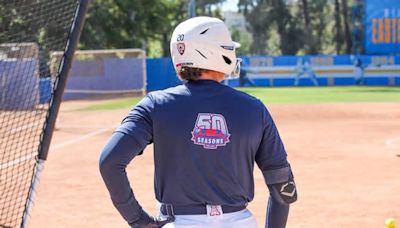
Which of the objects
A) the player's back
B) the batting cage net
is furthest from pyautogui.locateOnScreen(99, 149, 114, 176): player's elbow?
the batting cage net

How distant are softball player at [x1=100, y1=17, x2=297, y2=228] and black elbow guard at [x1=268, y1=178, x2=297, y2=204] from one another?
0.05 m

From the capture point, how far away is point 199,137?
9.49 feet

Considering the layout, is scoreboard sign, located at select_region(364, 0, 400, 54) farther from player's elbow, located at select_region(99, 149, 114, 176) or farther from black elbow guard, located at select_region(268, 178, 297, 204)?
player's elbow, located at select_region(99, 149, 114, 176)

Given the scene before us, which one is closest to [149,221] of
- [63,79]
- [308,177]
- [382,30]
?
[63,79]

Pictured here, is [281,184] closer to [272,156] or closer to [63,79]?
[272,156]

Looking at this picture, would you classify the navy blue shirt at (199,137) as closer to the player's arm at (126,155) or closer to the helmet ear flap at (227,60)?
the player's arm at (126,155)

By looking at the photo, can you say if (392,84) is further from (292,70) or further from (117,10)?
(117,10)

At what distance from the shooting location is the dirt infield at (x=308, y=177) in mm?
8062

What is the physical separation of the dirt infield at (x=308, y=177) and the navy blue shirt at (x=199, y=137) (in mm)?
4767

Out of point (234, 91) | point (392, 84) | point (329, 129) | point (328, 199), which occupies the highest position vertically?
point (234, 91)

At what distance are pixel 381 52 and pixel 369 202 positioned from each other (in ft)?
112

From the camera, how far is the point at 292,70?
141ft

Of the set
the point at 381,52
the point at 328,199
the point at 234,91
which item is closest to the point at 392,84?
the point at 381,52

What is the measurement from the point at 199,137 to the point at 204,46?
0.41 meters
